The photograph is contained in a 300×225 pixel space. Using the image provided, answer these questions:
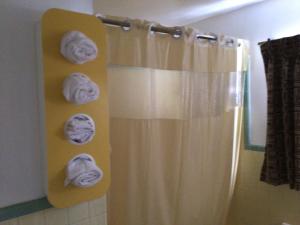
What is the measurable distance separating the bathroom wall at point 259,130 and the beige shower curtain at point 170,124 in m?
0.17

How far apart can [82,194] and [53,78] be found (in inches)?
18.5

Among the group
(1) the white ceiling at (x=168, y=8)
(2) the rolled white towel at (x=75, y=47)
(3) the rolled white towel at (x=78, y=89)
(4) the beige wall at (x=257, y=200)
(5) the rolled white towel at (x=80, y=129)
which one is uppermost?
(1) the white ceiling at (x=168, y=8)

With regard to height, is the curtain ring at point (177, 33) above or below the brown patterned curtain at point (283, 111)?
above

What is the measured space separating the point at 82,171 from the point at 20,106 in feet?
1.10

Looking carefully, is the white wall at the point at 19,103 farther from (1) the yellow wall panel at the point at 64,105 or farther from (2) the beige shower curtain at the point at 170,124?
(2) the beige shower curtain at the point at 170,124

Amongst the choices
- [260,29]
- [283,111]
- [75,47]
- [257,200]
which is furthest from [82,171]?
[260,29]

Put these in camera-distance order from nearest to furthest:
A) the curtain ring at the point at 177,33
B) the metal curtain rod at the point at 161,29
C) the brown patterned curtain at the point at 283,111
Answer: the metal curtain rod at the point at 161,29
the curtain ring at the point at 177,33
the brown patterned curtain at the point at 283,111

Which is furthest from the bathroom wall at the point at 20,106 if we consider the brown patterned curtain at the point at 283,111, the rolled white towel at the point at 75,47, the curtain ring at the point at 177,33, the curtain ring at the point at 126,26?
the brown patterned curtain at the point at 283,111

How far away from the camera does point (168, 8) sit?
1.86 meters

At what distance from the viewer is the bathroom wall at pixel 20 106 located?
3.22 ft

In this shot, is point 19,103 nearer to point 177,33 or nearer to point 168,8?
point 177,33

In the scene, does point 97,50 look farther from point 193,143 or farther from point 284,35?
point 284,35

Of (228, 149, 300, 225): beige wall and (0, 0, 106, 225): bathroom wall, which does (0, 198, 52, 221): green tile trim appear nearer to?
(0, 0, 106, 225): bathroom wall

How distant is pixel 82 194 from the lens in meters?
1.09
